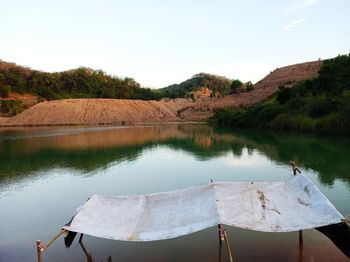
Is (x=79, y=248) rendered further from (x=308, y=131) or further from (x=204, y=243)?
(x=308, y=131)

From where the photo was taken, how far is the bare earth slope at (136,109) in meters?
82.9

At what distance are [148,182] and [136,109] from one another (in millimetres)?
78374

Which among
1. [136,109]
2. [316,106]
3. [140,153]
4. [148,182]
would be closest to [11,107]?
[136,109]

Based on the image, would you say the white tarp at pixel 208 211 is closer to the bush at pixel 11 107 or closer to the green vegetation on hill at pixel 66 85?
the bush at pixel 11 107

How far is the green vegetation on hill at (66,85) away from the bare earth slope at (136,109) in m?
19.3

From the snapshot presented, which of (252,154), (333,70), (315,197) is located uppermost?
(333,70)

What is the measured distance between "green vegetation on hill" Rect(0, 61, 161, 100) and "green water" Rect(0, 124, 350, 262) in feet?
268

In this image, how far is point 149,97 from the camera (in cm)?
12031

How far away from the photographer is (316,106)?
133 ft

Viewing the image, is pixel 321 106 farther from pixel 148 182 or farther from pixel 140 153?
pixel 148 182

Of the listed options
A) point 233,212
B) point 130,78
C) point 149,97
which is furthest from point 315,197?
point 130,78

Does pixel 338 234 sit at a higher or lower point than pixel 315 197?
lower

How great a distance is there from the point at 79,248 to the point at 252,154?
18553 millimetres

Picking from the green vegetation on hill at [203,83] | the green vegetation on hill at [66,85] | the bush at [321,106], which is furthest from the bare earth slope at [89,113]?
the green vegetation on hill at [203,83]
